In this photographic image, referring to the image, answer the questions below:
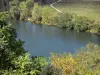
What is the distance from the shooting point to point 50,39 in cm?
4616

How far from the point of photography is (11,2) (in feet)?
226

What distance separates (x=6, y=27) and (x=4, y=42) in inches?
45.8

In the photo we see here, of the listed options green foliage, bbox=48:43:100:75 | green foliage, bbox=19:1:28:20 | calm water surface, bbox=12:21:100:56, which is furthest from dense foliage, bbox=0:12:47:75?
green foliage, bbox=19:1:28:20

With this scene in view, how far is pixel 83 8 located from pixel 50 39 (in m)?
26.8

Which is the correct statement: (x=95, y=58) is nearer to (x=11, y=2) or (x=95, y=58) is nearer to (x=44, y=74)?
(x=44, y=74)

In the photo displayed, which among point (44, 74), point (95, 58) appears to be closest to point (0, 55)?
point (44, 74)

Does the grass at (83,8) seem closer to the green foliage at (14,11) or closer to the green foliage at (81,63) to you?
the green foliage at (14,11)

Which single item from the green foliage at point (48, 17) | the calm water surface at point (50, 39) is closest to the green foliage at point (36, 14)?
the green foliage at point (48, 17)

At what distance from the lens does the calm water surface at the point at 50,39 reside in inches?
1537

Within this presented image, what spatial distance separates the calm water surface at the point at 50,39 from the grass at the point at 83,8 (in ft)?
32.2

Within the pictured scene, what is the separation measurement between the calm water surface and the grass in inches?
386

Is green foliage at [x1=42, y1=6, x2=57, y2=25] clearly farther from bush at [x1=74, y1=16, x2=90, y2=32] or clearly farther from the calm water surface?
bush at [x1=74, y1=16, x2=90, y2=32]

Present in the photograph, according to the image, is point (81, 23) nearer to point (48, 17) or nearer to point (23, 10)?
point (48, 17)

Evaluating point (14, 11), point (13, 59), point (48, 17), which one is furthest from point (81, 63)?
point (14, 11)
